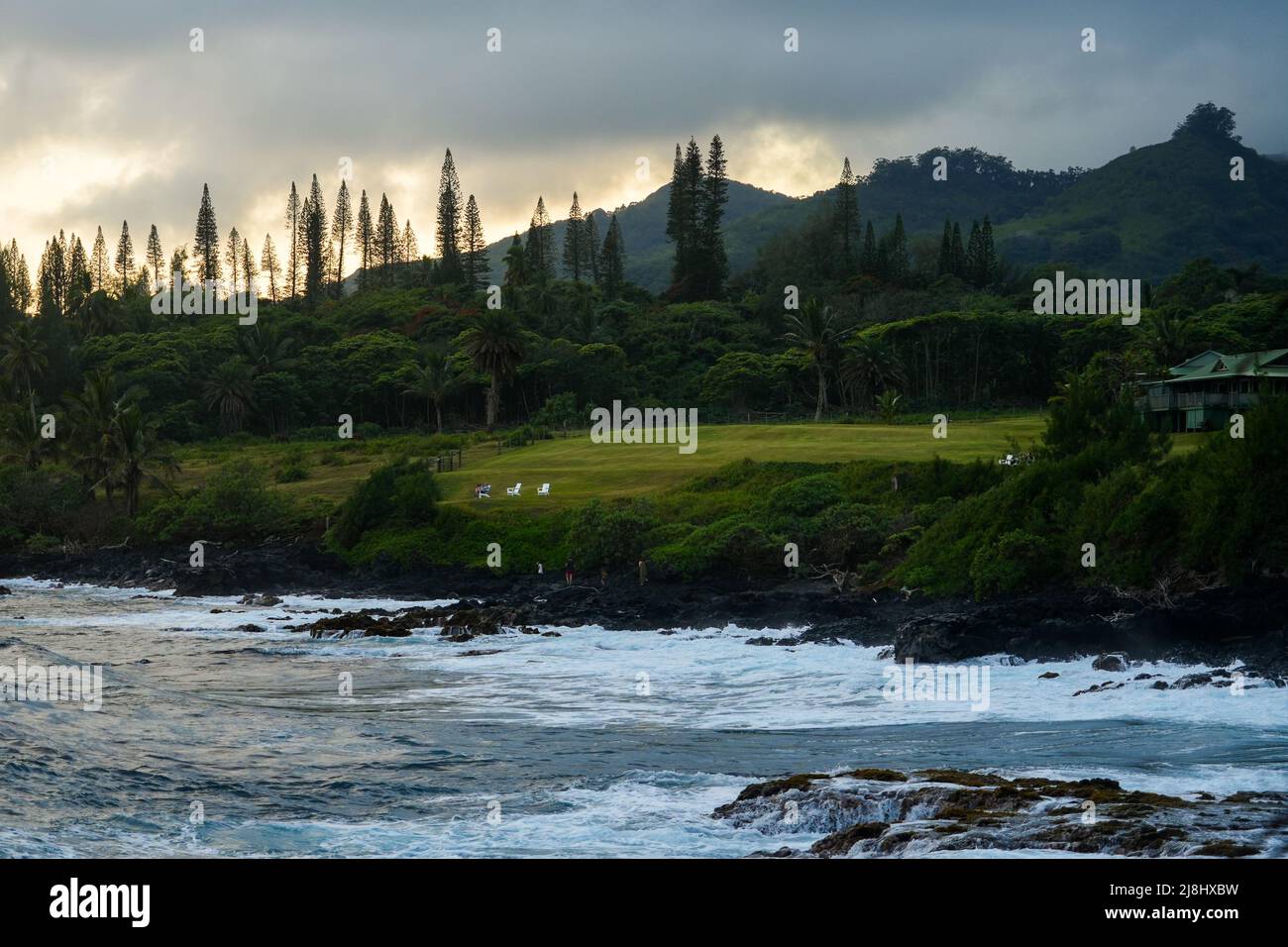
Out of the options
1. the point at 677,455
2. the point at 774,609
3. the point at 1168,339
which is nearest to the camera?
the point at 774,609

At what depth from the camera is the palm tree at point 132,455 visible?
197 ft

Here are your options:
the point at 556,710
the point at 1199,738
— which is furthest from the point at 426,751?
the point at 1199,738

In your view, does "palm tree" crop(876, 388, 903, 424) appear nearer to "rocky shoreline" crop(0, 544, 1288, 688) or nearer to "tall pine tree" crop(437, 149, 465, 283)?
"rocky shoreline" crop(0, 544, 1288, 688)

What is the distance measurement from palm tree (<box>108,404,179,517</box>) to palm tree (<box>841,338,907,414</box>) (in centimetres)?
4152

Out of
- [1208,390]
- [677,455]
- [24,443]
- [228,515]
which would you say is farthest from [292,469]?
[1208,390]

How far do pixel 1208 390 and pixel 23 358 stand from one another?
73685 mm

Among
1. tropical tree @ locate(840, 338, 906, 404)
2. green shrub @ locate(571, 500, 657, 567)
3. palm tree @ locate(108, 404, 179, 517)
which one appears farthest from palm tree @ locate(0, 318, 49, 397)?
green shrub @ locate(571, 500, 657, 567)

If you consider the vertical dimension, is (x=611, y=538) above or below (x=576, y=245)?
below

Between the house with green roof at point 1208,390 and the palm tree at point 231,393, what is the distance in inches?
2231

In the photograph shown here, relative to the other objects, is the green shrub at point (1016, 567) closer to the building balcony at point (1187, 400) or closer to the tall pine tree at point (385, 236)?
the building balcony at point (1187, 400)

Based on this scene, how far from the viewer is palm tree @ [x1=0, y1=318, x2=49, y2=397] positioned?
3381 inches

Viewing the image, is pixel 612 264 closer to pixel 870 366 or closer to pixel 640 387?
pixel 640 387

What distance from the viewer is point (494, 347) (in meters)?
81.7

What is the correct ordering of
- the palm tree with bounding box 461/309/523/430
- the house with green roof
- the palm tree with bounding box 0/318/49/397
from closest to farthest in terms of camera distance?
the house with green roof, the palm tree with bounding box 461/309/523/430, the palm tree with bounding box 0/318/49/397
